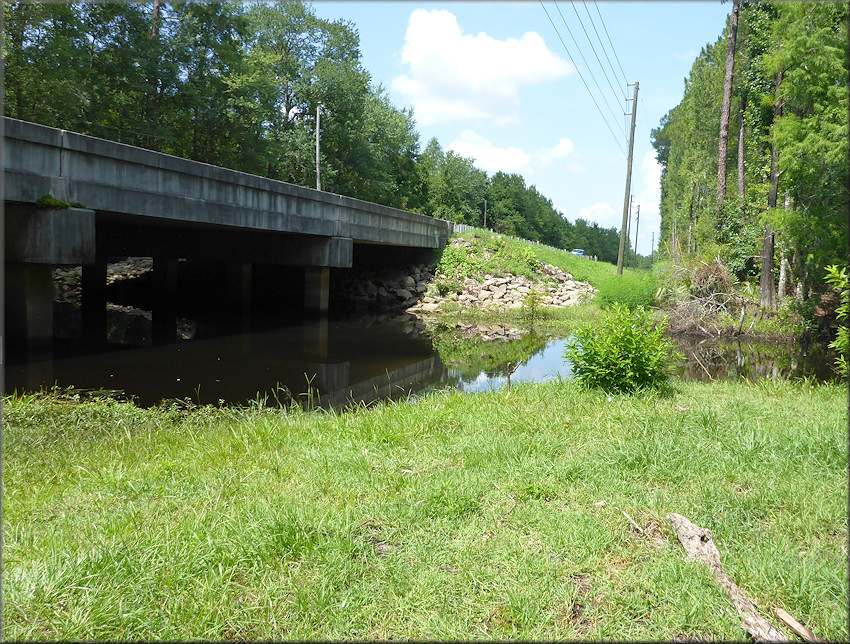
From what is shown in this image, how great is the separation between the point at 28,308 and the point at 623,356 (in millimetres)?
12504

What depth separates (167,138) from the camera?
29.1 metres

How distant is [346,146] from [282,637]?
42.9m

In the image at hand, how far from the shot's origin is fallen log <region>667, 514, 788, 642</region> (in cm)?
286

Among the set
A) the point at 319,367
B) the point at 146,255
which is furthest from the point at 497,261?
the point at 319,367

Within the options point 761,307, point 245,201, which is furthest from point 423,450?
point 761,307

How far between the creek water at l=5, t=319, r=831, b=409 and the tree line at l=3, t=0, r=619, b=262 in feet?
48.4

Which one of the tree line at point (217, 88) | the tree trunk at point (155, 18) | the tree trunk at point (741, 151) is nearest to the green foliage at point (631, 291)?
the tree trunk at point (741, 151)

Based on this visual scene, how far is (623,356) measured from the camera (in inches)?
322

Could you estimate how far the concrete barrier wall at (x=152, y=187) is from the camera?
37.9 ft

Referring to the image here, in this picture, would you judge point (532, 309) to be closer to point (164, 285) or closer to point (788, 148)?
point (788, 148)

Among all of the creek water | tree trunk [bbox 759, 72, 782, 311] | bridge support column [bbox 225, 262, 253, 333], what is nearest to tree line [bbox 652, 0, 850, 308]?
tree trunk [bbox 759, 72, 782, 311]

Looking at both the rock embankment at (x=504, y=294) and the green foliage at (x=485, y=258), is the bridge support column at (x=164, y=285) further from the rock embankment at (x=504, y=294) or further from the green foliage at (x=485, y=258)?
the green foliage at (x=485, y=258)

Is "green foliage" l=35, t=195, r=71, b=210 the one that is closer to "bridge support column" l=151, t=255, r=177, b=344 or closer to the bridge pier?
the bridge pier

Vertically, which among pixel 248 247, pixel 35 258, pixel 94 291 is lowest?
pixel 94 291
